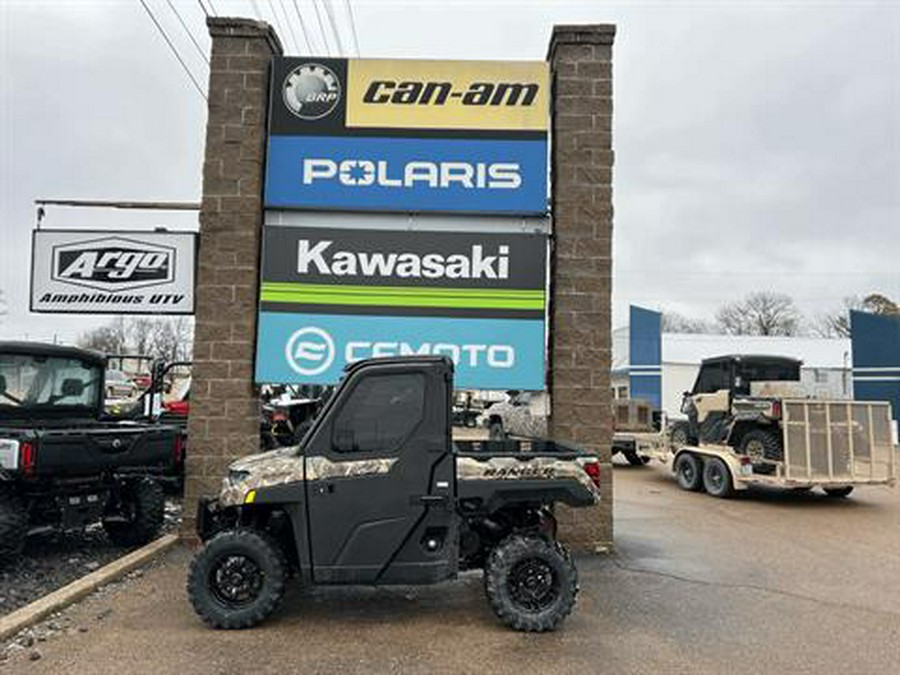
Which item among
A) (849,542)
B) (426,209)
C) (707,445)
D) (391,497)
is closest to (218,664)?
(391,497)

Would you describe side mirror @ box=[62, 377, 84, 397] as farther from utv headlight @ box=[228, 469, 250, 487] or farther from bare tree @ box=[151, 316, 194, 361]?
bare tree @ box=[151, 316, 194, 361]

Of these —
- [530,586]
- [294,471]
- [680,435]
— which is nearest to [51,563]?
[294,471]

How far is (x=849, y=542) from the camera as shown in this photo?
33.7 ft

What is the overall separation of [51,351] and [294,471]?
5.13 metres

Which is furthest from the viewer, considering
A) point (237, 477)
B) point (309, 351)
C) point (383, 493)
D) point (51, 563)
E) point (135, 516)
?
point (309, 351)

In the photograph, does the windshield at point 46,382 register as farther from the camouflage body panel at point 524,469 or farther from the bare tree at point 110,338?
the bare tree at point 110,338

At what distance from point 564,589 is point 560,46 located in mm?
6562

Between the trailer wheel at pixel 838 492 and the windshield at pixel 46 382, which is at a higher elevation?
the windshield at pixel 46 382

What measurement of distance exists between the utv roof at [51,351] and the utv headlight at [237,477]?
453 centimetres

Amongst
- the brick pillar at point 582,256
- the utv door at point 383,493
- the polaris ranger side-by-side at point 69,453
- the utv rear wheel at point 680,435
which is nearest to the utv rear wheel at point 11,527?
the polaris ranger side-by-side at point 69,453

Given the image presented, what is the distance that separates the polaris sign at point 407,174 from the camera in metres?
9.30

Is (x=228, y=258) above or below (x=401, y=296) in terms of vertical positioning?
above

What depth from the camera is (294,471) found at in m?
6.01

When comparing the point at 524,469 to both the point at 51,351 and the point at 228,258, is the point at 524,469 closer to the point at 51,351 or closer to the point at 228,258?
the point at 228,258
